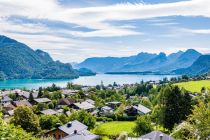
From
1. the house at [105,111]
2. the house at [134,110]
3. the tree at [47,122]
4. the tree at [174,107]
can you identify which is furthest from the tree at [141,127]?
the house at [105,111]

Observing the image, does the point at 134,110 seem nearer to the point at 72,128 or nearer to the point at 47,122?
the point at 47,122

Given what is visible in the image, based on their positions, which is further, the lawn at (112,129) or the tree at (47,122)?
the lawn at (112,129)

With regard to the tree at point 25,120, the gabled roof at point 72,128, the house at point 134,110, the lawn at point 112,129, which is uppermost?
the tree at point 25,120

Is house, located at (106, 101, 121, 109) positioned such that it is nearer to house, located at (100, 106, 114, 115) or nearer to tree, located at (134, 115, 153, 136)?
house, located at (100, 106, 114, 115)

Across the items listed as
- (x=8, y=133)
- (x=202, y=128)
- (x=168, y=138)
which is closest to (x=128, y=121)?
(x=168, y=138)

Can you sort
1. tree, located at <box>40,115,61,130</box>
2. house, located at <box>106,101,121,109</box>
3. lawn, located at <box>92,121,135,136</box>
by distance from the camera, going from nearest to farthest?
1. tree, located at <box>40,115,61,130</box>
2. lawn, located at <box>92,121,135,136</box>
3. house, located at <box>106,101,121,109</box>

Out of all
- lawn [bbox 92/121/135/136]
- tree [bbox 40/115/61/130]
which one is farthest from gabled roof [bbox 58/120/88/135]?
lawn [bbox 92/121/135/136]

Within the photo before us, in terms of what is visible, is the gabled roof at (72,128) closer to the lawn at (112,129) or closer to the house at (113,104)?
the lawn at (112,129)

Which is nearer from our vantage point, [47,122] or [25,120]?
[25,120]

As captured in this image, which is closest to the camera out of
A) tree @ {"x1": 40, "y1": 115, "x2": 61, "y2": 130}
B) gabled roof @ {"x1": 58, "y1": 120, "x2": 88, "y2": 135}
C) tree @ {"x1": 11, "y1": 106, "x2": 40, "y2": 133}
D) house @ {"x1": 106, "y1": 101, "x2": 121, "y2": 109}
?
gabled roof @ {"x1": 58, "y1": 120, "x2": 88, "y2": 135}

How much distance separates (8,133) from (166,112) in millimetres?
50828

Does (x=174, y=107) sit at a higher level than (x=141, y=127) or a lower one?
higher

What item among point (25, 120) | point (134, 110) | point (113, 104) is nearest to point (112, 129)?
point (25, 120)

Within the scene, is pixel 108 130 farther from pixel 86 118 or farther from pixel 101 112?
pixel 101 112
